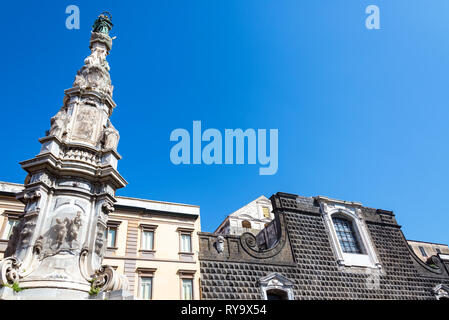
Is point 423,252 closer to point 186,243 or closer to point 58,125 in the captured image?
point 186,243

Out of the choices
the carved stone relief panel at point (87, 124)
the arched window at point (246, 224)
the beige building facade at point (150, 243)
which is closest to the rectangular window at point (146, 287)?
the beige building facade at point (150, 243)

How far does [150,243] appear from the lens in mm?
17625

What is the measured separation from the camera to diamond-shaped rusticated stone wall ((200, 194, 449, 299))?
1566 centimetres

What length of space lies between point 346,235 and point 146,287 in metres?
14.2

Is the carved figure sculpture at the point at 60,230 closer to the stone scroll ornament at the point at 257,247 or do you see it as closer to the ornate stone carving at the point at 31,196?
the ornate stone carving at the point at 31,196

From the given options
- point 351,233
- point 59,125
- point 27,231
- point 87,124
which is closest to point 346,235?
point 351,233

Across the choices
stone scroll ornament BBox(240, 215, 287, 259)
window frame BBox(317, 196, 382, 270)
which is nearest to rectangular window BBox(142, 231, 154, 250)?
stone scroll ornament BBox(240, 215, 287, 259)

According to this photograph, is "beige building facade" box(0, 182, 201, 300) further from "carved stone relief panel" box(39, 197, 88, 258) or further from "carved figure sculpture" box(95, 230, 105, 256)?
"carved stone relief panel" box(39, 197, 88, 258)

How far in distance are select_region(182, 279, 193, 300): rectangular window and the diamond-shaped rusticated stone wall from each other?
5.06 feet

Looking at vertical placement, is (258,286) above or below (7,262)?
above

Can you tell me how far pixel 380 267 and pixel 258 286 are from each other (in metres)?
9.31
